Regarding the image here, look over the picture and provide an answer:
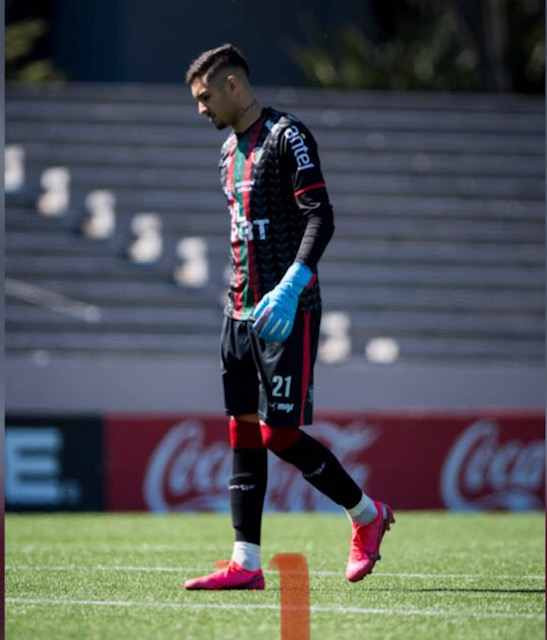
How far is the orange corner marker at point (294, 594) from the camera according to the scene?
3.87 m

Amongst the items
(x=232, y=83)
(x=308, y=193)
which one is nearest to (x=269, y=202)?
(x=308, y=193)

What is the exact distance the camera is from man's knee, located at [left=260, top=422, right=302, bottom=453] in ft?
16.0

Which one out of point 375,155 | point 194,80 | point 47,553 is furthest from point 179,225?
point 194,80

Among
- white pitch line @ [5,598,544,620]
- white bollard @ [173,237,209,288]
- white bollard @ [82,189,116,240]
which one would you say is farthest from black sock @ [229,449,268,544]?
white bollard @ [82,189,116,240]

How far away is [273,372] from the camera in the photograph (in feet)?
16.0

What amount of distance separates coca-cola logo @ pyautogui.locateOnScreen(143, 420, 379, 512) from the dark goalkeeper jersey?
6731 millimetres

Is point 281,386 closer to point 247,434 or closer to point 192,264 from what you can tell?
point 247,434

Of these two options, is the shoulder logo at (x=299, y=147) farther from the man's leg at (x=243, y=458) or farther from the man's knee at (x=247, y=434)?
the man's knee at (x=247, y=434)

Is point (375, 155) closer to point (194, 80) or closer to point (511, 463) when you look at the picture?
point (511, 463)

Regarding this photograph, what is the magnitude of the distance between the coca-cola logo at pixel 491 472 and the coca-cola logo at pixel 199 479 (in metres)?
0.91

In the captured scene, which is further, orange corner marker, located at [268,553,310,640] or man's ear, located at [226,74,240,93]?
man's ear, located at [226,74,240,93]

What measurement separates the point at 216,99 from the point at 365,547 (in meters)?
1.65

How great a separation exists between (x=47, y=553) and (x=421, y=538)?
241 cm

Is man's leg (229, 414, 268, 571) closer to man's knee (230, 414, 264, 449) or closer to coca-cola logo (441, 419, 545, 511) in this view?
man's knee (230, 414, 264, 449)
